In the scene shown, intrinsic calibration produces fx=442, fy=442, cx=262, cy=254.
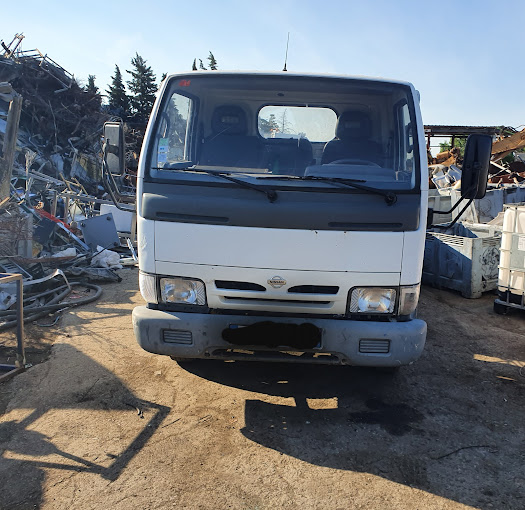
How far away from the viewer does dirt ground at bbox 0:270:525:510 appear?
8.32 ft

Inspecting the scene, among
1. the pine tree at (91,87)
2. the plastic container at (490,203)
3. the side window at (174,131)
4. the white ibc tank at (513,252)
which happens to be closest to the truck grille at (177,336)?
the side window at (174,131)

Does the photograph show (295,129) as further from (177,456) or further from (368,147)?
(177,456)

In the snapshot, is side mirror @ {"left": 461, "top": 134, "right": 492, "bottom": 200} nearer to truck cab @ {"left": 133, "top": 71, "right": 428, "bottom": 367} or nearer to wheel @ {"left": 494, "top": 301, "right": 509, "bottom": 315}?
truck cab @ {"left": 133, "top": 71, "right": 428, "bottom": 367}

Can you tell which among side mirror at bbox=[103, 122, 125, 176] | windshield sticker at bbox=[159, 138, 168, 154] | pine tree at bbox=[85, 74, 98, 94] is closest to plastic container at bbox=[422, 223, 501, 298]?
windshield sticker at bbox=[159, 138, 168, 154]

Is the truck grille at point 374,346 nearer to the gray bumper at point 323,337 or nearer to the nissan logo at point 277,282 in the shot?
the gray bumper at point 323,337

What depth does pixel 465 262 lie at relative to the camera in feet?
22.3

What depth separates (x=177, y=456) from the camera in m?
2.84

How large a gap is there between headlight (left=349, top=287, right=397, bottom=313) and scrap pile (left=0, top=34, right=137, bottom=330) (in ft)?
12.8

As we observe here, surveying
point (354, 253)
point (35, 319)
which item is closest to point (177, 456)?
point (354, 253)

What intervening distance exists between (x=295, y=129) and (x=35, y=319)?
3899 millimetres

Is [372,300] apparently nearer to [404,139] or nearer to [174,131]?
[404,139]

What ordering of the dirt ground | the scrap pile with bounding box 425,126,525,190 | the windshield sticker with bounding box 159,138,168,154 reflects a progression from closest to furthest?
the dirt ground → the windshield sticker with bounding box 159,138,168,154 → the scrap pile with bounding box 425,126,525,190

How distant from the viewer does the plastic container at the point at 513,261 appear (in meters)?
5.74

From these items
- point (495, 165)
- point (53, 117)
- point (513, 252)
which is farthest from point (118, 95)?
point (513, 252)
